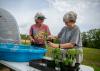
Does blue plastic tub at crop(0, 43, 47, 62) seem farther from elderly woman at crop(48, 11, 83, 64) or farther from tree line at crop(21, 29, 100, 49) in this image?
tree line at crop(21, 29, 100, 49)

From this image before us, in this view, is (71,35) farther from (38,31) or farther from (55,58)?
(38,31)

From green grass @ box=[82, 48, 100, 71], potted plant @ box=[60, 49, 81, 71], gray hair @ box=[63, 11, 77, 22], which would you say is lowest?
green grass @ box=[82, 48, 100, 71]

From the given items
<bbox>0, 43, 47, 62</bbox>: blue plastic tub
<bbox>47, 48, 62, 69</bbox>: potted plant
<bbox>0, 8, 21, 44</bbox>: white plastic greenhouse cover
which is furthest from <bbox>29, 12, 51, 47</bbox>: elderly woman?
<bbox>47, 48, 62, 69</bbox>: potted plant

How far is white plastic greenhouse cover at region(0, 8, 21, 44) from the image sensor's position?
3.20 meters

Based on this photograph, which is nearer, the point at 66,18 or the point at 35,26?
the point at 66,18

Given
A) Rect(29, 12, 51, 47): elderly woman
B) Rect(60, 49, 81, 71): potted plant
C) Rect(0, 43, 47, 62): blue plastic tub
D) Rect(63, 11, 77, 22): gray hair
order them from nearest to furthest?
Rect(60, 49, 81, 71): potted plant < Rect(63, 11, 77, 22): gray hair < Rect(0, 43, 47, 62): blue plastic tub < Rect(29, 12, 51, 47): elderly woman

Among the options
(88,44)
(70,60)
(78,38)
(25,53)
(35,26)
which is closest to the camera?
(70,60)

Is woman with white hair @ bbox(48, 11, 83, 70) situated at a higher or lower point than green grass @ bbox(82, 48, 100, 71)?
higher

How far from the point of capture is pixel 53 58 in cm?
183

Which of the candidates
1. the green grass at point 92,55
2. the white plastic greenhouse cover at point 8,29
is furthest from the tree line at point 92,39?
the white plastic greenhouse cover at point 8,29

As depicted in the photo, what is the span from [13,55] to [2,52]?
140mm

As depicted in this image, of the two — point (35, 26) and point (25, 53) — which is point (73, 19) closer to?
point (25, 53)

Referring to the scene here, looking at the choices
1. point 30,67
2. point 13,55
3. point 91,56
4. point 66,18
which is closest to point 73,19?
point 66,18

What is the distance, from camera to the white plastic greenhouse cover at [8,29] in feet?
10.5
